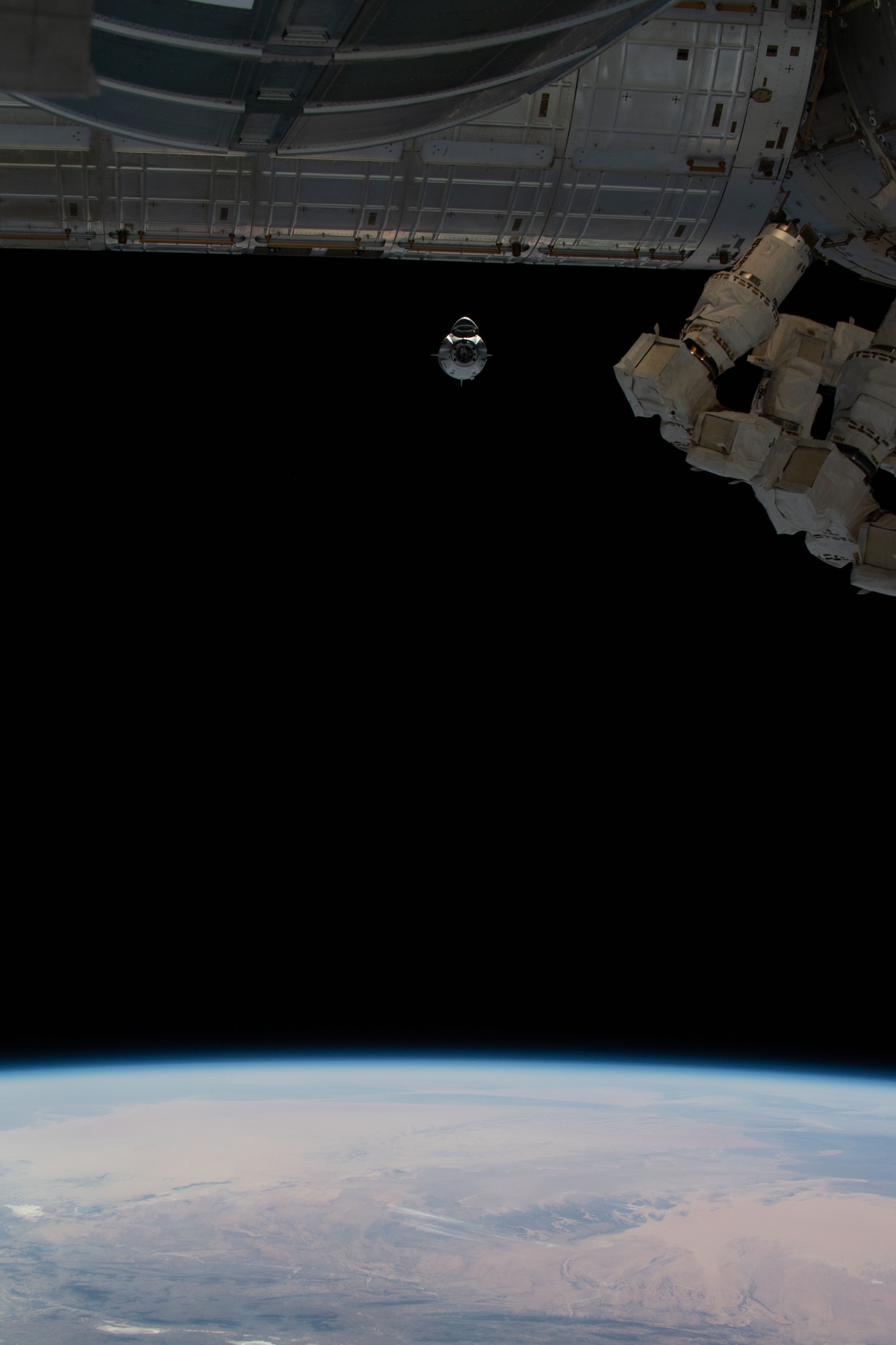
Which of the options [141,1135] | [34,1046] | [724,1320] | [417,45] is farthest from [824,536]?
[141,1135]

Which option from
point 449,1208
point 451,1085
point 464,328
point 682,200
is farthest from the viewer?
point 451,1085

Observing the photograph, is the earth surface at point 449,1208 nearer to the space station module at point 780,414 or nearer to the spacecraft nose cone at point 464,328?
the space station module at point 780,414

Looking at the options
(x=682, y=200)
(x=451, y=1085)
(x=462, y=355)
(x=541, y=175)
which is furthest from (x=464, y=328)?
(x=451, y=1085)

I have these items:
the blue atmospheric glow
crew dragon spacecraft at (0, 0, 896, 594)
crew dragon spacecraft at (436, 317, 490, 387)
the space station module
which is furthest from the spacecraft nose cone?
the blue atmospheric glow

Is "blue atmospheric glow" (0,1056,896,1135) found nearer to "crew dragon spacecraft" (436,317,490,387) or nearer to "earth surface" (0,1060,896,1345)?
"earth surface" (0,1060,896,1345)

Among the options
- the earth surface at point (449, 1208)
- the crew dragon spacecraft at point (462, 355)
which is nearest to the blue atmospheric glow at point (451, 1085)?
the earth surface at point (449, 1208)

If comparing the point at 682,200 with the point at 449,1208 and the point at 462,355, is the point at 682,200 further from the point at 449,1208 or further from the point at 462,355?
the point at 449,1208
